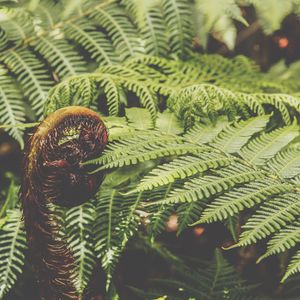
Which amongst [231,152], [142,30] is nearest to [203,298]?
[231,152]

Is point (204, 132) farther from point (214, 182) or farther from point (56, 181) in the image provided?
point (56, 181)

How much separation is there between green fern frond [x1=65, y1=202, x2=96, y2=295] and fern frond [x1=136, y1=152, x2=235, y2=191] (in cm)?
29

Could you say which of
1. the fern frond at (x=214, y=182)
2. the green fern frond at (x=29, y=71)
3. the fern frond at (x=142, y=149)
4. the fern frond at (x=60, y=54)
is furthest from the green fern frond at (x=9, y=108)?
the fern frond at (x=214, y=182)

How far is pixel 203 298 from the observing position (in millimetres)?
1758

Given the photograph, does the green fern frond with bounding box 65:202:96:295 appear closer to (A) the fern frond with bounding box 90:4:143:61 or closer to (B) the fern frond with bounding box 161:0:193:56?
(A) the fern frond with bounding box 90:4:143:61

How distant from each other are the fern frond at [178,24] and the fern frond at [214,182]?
0.75 metres

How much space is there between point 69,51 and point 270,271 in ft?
4.61

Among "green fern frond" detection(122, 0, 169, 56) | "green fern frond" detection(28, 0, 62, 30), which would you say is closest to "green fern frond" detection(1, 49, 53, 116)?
"green fern frond" detection(28, 0, 62, 30)

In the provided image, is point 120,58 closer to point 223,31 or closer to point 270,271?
point 223,31

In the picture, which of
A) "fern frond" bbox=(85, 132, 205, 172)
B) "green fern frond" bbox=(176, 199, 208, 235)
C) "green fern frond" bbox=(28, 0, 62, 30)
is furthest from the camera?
"green fern frond" bbox=(28, 0, 62, 30)

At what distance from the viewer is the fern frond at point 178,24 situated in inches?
81.7

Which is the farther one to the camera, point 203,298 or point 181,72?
point 181,72

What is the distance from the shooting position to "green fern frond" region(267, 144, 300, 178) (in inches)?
60.3

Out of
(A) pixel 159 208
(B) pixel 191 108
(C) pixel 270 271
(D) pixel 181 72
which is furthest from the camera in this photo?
(C) pixel 270 271
